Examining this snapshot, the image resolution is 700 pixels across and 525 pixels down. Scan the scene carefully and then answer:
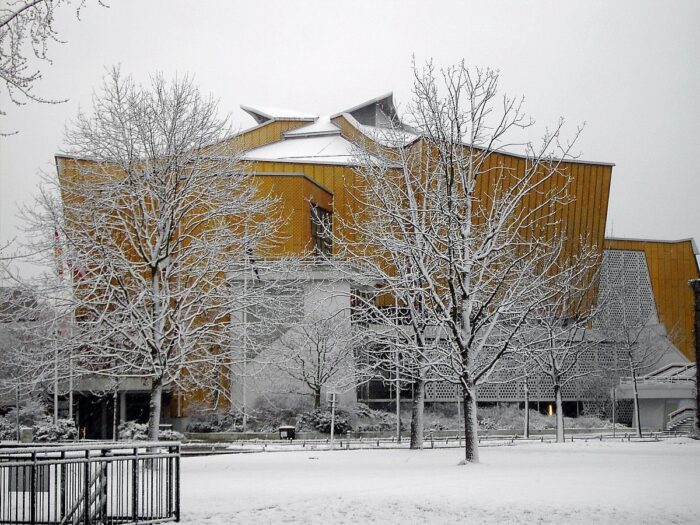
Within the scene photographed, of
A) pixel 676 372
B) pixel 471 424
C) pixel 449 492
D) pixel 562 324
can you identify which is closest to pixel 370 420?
pixel 562 324

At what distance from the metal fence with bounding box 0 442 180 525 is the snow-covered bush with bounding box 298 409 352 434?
3456 cm

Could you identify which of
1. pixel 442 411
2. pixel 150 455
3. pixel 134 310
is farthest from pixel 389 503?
pixel 442 411

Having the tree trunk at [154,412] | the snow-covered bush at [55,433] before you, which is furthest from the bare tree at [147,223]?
the snow-covered bush at [55,433]

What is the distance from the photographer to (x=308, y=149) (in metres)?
80.6

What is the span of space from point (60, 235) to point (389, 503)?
46.5ft

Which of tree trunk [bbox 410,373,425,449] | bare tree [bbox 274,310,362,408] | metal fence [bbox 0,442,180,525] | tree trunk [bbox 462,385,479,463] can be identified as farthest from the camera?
bare tree [bbox 274,310,362,408]

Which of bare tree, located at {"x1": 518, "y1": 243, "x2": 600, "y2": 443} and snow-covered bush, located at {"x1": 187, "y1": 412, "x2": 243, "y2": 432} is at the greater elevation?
bare tree, located at {"x1": 518, "y1": 243, "x2": 600, "y2": 443}

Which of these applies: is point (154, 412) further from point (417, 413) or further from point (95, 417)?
point (95, 417)

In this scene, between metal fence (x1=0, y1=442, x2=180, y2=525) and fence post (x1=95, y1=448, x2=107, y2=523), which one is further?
fence post (x1=95, y1=448, x2=107, y2=523)

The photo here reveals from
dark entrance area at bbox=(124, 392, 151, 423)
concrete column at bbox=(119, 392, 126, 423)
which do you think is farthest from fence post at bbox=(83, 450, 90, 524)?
dark entrance area at bbox=(124, 392, 151, 423)

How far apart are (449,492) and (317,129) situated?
76408 mm

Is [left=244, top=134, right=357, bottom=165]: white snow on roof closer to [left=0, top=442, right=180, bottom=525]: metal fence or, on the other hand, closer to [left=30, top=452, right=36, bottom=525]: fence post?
[left=0, top=442, right=180, bottom=525]: metal fence

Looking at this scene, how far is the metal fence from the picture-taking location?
1179 cm

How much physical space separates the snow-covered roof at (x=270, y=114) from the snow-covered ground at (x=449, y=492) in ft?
249
